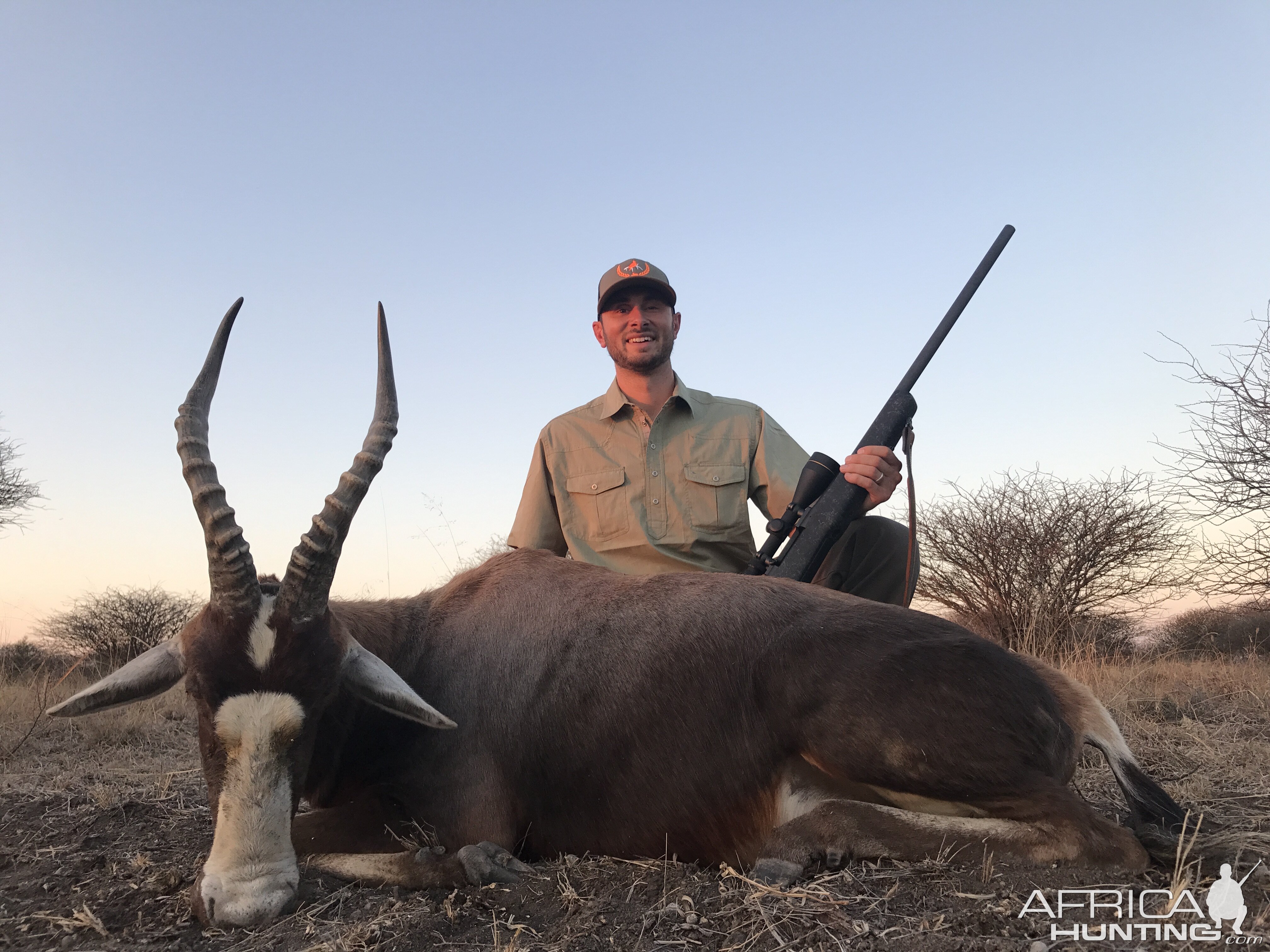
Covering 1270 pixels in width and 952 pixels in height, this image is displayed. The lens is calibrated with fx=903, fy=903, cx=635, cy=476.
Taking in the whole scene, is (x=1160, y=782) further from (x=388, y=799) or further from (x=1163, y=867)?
(x=388, y=799)

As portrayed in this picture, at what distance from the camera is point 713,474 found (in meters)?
5.72

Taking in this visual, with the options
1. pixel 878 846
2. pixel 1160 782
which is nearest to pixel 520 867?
pixel 878 846

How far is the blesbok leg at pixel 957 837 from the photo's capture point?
8.89ft

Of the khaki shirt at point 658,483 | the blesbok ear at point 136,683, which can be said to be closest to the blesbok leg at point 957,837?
the blesbok ear at point 136,683

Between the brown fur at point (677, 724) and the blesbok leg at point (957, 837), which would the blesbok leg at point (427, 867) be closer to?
the brown fur at point (677, 724)

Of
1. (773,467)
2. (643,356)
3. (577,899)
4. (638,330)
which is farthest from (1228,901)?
(638,330)

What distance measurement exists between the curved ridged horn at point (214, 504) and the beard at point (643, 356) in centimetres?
297

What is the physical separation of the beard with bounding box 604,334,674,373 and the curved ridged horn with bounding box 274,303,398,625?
2657 millimetres

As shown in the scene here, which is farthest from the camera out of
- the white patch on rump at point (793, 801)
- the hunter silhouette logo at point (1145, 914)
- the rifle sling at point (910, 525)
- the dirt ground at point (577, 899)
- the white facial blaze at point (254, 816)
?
the rifle sling at point (910, 525)

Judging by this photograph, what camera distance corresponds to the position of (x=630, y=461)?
19.0 feet

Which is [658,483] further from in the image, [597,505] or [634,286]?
[634,286]

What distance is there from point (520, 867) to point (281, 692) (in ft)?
3.20

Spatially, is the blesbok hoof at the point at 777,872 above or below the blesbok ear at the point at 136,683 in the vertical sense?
below

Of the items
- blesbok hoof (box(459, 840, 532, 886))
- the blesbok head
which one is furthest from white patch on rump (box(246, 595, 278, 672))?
blesbok hoof (box(459, 840, 532, 886))
